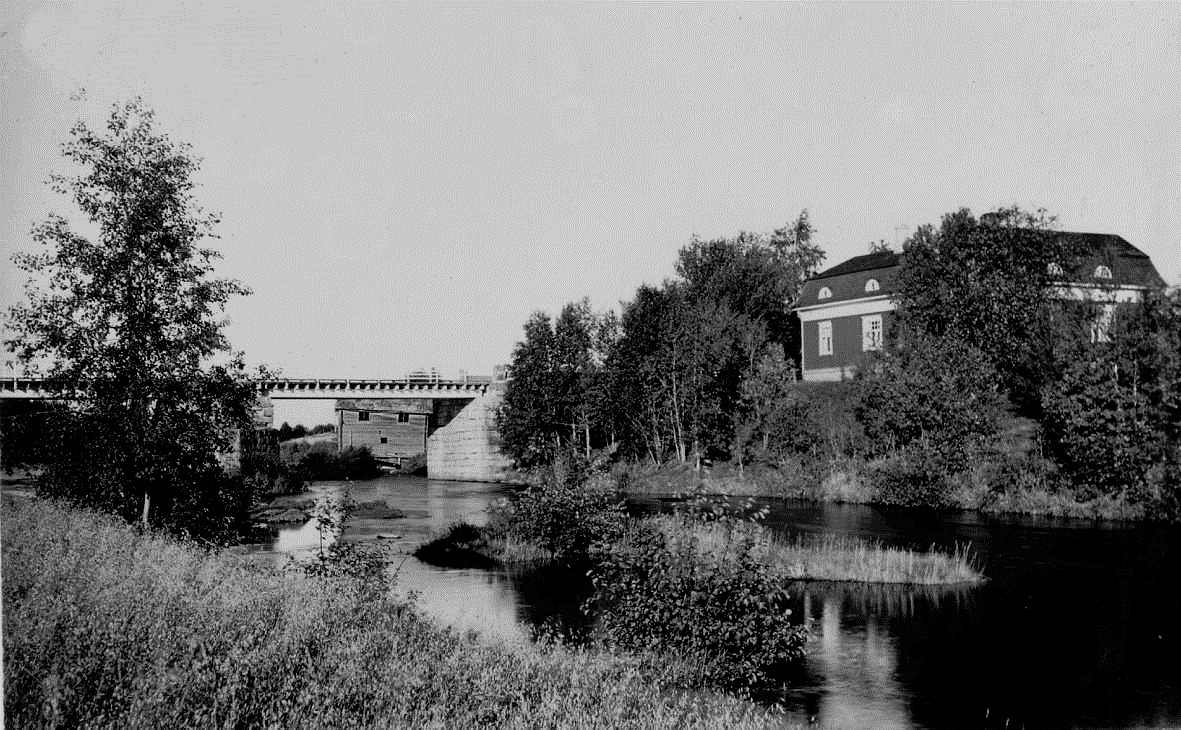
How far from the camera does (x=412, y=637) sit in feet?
41.3

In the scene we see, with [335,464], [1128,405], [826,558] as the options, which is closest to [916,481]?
[1128,405]

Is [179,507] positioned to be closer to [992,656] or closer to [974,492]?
[992,656]

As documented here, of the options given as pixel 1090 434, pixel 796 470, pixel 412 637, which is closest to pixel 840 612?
pixel 412 637

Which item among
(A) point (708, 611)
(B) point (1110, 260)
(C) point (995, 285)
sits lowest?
(A) point (708, 611)

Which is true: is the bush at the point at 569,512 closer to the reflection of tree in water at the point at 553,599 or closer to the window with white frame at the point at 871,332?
the reflection of tree in water at the point at 553,599

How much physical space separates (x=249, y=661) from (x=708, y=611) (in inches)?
303

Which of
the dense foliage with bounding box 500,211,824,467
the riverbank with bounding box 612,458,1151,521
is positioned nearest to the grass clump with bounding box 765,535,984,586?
the riverbank with bounding box 612,458,1151,521

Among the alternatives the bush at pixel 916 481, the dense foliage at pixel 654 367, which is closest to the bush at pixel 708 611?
the bush at pixel 916 481

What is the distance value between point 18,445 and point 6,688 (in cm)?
1063

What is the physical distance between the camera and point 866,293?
58562 mm

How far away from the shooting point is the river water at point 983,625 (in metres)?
13.6

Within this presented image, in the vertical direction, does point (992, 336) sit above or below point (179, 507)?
above

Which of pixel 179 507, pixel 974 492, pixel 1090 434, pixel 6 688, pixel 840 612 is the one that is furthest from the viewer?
pixel 974 492

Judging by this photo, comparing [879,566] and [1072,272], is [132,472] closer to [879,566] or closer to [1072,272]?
[879,566]
